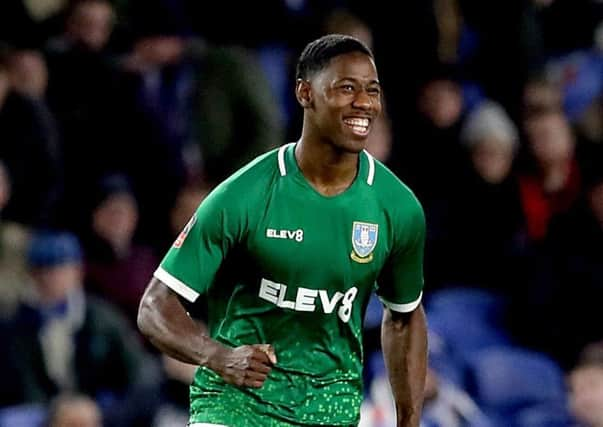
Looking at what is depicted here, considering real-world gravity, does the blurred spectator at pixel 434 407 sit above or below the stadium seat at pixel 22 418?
above

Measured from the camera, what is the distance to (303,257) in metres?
5.86

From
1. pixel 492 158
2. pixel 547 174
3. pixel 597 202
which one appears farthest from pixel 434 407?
pixel 547 174

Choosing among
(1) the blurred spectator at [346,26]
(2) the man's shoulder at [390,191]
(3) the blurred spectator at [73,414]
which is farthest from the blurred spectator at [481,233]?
(2) the man's shoulder at [390,191]

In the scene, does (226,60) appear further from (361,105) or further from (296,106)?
(361,105)

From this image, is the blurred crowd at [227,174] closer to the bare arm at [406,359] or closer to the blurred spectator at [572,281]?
the blurred spectator at [572,281]

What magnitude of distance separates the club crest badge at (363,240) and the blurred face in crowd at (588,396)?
10.6 feet

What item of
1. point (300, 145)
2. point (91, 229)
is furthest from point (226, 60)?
point (300, 145)

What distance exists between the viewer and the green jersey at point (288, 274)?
19.0 ft

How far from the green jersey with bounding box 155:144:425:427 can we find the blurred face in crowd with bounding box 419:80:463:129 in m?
4.82

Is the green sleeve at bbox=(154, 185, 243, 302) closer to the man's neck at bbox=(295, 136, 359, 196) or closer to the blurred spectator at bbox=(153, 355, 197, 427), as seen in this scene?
the man's neck at bbox=(295, 136, 359, 196)

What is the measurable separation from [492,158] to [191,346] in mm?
5297

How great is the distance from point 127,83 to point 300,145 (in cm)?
446

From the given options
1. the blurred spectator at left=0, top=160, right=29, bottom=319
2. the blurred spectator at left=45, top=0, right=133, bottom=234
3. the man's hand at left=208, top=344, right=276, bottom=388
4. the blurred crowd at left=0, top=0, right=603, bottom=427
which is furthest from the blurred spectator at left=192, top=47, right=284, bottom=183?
the man's hand at left=208, top=344, right=276, bottom=388

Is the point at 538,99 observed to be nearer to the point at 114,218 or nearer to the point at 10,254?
the point at 114,218
